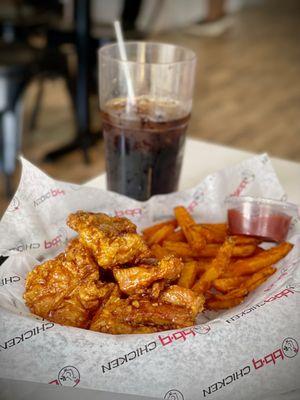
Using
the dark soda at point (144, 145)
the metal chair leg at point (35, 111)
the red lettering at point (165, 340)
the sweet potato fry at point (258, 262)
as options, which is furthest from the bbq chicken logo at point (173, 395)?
the metal chair leg at point (35, 111)

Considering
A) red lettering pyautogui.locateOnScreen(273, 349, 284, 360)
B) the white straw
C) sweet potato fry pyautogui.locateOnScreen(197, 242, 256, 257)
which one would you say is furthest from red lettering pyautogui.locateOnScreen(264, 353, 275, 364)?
the white straw

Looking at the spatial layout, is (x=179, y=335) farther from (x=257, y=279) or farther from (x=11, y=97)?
(x=11, y=97)

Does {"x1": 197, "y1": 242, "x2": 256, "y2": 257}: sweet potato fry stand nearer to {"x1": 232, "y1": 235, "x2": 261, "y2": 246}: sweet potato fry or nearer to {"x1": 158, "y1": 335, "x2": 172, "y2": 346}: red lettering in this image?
{"x1": 232, "y1": 235, "x2": 261, "y2": 246}: sweet potato fry

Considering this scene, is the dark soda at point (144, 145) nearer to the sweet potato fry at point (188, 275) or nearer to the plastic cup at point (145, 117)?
the plastic cup at point (145, 117)

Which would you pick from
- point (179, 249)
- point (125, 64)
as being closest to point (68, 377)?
point (179, 249)

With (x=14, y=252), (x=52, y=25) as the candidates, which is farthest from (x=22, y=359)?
(x=52, y=25)

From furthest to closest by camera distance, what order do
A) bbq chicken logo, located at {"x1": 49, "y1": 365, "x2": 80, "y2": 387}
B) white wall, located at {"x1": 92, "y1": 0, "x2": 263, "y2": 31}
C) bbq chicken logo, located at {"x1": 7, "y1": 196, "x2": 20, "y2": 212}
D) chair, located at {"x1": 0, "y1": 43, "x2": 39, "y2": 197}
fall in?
white wall, located at {"x1": 92, "y1": 0, "x2": 263, "y2": 31}, chair, located at {"x1": 0, "y1": 43, "x2": 39, "y2": 197}, bbq chicken logo, located at {"x1": 7, "y1": 196, "x2": 20, "y2": 212}, bbq chicken logo, located at {"x1": 49, "y1": 365, "x2": 80, "y2": 387}
